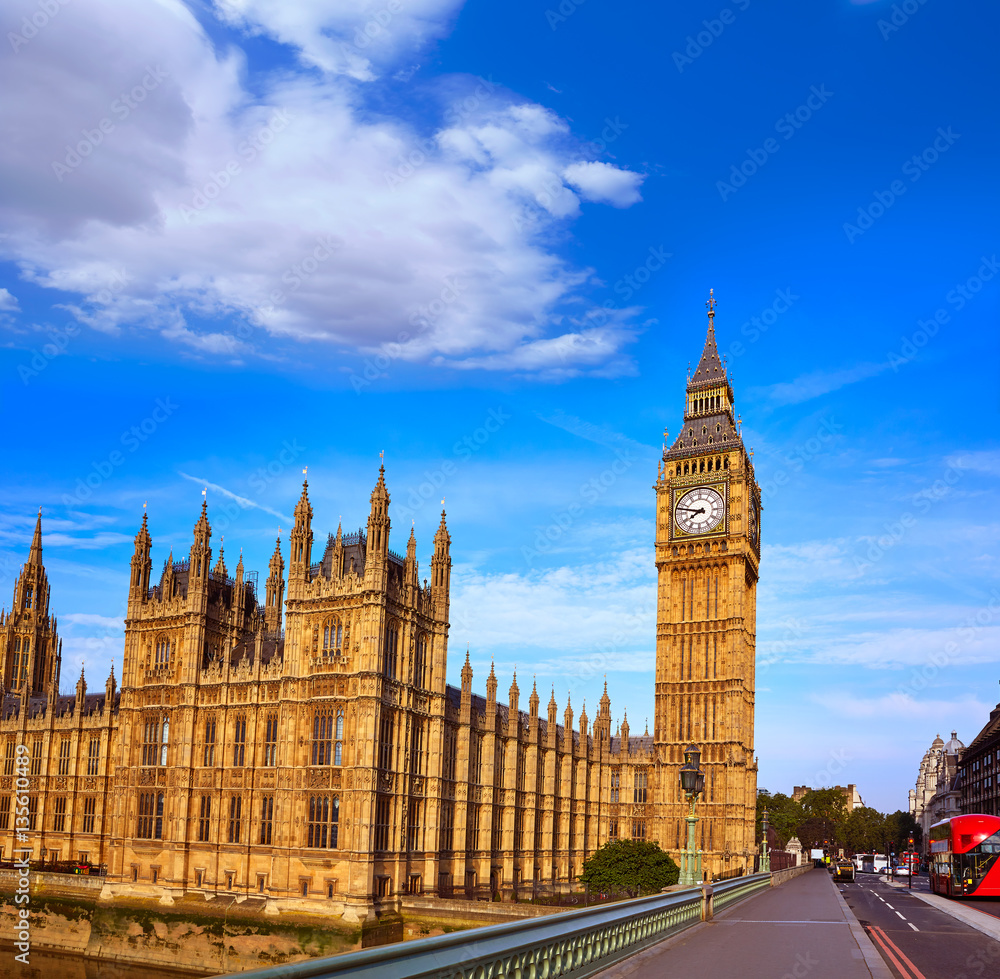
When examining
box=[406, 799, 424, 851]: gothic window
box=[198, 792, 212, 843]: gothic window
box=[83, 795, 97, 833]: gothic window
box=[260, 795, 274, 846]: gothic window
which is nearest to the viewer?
box=[260, 795, 274, 846]: gothic window

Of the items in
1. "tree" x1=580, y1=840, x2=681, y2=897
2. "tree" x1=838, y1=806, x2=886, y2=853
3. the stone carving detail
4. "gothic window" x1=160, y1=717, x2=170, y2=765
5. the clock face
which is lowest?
"tree" x1=838, y1=806, x2=886, y2=853

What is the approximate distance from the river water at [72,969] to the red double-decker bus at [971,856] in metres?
43.9

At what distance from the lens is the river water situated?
56750mm

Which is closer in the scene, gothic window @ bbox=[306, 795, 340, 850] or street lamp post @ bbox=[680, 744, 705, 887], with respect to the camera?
street lamp post @ bbox=[680, 744, 705, 887]

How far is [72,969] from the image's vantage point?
59906mm

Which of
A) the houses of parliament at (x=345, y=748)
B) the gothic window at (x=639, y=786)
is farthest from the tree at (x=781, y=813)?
the houses of parliament at (x=345, y=748)

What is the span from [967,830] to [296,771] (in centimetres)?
3705

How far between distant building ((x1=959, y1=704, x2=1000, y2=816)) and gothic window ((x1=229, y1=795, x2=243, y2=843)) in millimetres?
82498

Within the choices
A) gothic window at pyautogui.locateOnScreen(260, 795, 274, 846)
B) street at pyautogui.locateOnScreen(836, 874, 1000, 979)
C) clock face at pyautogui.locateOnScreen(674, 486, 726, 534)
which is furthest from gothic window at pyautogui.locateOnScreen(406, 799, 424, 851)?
clock face at pyautogui.locateOnScreen(674, 486, 726, 534)

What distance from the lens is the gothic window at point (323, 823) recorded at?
54.6m

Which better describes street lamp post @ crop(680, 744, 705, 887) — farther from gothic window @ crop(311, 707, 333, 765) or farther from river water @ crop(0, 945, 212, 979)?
river water @ crop(0, 945, 212, 979)

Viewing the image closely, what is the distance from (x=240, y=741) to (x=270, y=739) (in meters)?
2.60

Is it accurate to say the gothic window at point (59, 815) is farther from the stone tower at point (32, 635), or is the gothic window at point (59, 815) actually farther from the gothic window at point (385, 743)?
the gothic window at point (385, 743)

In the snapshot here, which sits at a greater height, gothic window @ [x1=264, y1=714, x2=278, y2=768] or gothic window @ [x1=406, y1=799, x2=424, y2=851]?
gothic window @ [x1=264, y1=714, x2=278, y2=768]
